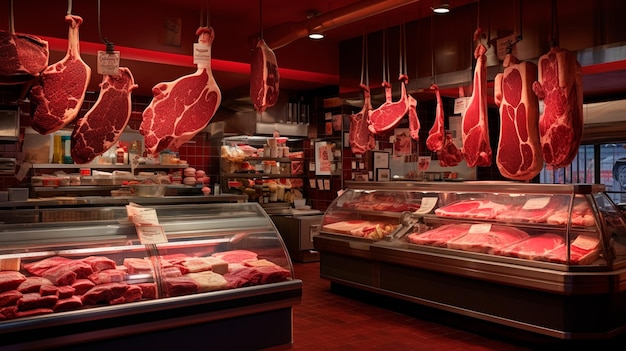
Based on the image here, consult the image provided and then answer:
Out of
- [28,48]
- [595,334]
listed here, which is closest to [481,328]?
[595,334]

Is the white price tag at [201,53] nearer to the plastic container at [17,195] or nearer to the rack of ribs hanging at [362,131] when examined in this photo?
the plastic container at [17,195]

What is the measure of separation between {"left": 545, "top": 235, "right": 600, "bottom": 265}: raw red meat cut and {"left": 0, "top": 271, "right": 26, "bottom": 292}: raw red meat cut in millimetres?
3887

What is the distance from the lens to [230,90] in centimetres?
1071

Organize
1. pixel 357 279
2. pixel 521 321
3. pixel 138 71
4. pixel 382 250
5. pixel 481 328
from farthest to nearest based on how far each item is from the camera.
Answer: pixel 138 71 < pixel 357 279 < pixel 382 250 < pixel 481 328 < pixel 521 321

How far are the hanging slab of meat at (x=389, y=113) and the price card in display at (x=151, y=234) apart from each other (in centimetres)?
369

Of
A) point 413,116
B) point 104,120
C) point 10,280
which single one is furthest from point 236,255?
point 413,116

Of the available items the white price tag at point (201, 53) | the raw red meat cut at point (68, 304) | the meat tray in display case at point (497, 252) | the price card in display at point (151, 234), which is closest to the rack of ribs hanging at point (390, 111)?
the meat tray in display case at point (497, 252)

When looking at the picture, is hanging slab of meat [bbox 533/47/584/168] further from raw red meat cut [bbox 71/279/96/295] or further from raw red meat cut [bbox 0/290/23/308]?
raw red meat cut [bbox 0/290/23/308]

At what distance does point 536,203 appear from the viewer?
5.08 m

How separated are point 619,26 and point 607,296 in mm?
2609

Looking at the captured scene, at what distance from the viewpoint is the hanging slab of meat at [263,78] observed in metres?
4.80

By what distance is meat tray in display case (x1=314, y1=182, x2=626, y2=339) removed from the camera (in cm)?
448

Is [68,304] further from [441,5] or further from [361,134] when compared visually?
[361,134]

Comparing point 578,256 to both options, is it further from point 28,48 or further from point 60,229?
point 28,48
